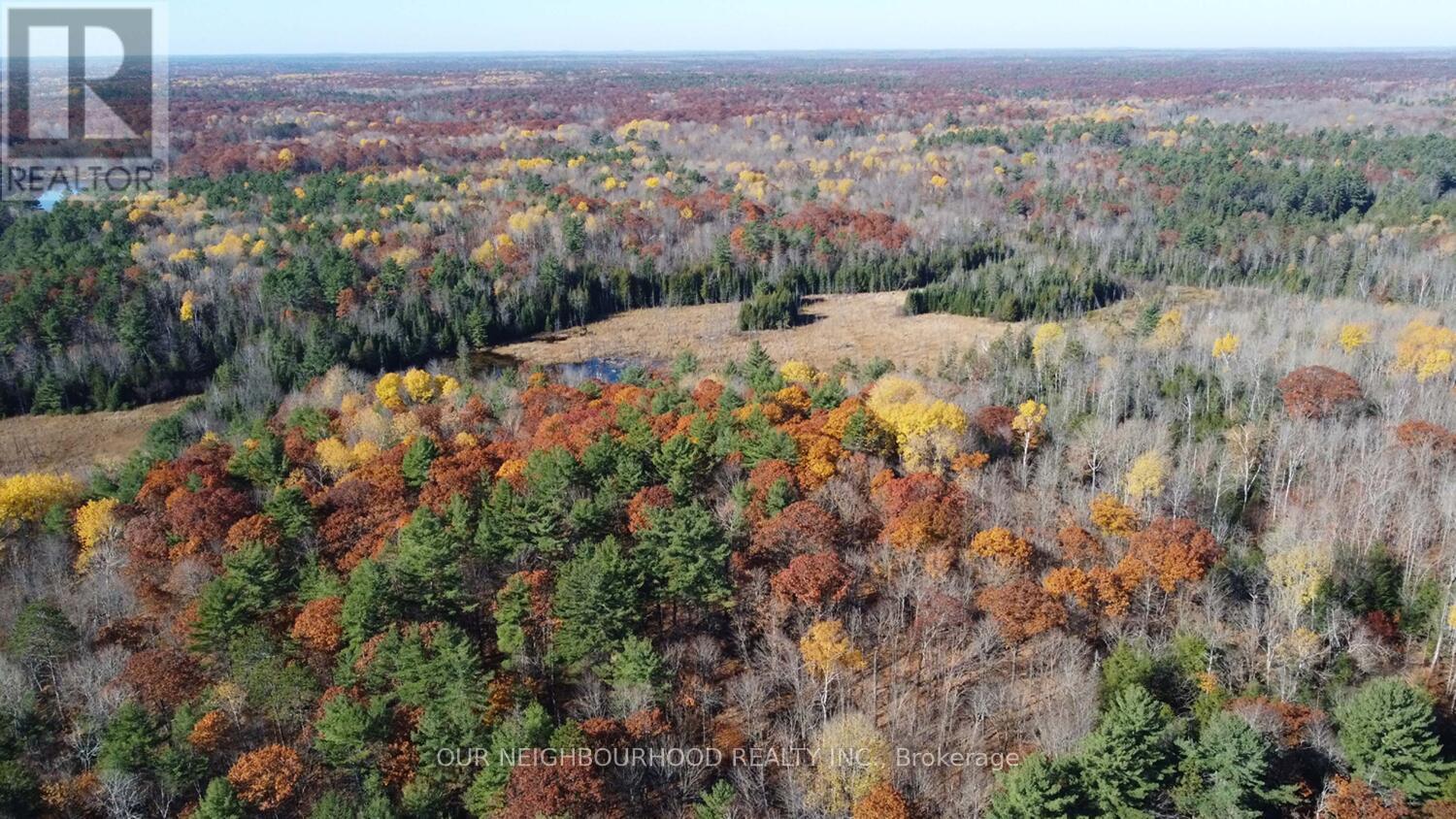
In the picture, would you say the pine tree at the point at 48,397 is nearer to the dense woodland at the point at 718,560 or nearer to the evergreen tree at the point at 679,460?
the dense woodland at the point at 718,560

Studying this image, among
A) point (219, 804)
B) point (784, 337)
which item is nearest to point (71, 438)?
point (219, 804)

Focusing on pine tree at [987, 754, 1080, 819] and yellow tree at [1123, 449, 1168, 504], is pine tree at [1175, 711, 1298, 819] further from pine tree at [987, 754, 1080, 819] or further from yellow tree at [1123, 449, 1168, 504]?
yellow tree at [1123, 449, 1168, 504]

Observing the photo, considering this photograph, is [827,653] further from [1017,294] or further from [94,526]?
[1017,294]

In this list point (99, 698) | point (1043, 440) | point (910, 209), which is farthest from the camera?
point (910, 209)

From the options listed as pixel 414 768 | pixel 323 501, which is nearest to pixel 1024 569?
pixel 414 768

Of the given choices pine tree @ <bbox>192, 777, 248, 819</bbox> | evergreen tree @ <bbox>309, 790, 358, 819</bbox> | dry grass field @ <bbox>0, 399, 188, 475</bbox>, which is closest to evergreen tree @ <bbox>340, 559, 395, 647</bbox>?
evergreen tree @ <bbox>309, 790, 358, 819</bbox>

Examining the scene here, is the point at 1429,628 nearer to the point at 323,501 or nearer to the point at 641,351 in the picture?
the point at 323,501
